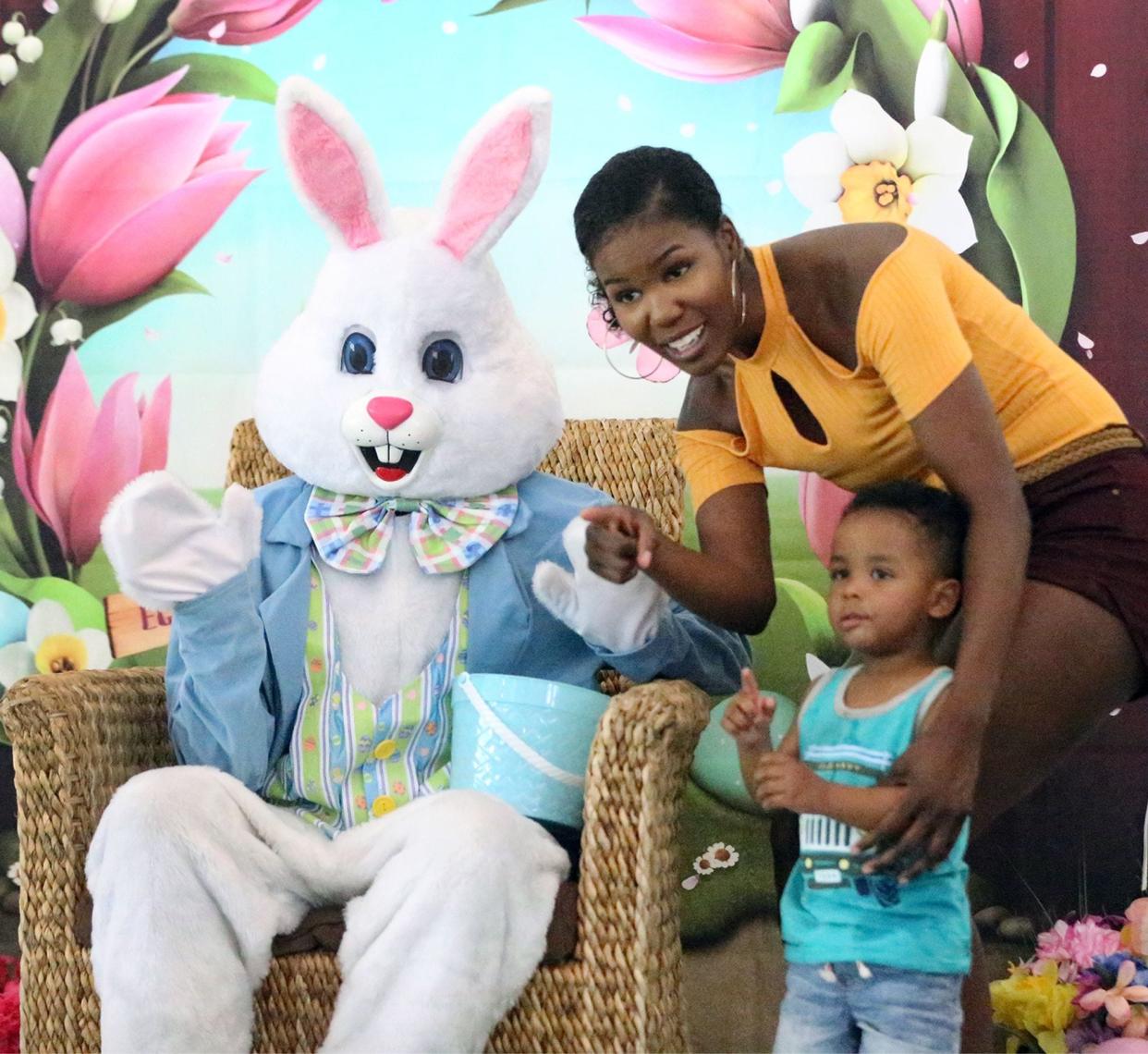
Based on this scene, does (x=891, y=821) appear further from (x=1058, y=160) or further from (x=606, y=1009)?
(x=1058, y=160)

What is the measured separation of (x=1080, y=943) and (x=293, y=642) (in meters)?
1.19

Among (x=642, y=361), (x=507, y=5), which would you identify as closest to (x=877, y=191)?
(x=642, y=361)

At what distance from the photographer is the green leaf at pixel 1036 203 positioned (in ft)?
7.39

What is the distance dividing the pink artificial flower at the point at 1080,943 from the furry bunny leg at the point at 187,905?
1.10 meters

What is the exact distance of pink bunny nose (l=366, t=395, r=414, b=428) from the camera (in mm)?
1752

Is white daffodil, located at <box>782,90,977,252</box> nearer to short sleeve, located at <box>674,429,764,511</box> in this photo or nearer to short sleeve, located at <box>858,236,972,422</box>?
short sleeve, located at <box>674,429,764,511</box>

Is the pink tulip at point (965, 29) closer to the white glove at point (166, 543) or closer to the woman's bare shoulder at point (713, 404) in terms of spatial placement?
the woman's bare shoulder at point (713, 404)

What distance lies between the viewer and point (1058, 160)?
2252mm

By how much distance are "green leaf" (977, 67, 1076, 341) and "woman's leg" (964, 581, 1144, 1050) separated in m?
0.93

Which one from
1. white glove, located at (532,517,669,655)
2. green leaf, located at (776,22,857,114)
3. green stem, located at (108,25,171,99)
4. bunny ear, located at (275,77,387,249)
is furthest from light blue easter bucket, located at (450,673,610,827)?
green stem, located at (108,25,171,99)

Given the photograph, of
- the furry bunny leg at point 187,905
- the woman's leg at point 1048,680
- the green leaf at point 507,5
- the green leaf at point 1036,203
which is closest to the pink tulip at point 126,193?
the green leaf at point 507,5

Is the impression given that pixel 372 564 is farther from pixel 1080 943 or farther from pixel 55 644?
pixel 1080 943

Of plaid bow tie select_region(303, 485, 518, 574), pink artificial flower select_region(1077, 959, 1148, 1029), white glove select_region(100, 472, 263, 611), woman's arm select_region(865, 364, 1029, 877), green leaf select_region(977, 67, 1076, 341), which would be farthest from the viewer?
green leaf select_region(977, 67, 1076, 341)

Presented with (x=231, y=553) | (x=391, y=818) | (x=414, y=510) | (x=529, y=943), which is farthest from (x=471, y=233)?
(x=529, y=943)
